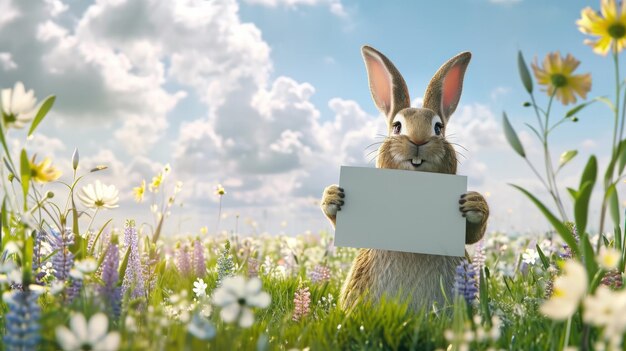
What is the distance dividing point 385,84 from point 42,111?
3294mm

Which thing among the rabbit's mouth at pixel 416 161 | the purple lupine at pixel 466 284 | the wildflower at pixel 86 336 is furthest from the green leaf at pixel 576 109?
the wildflower at pixel 86 336

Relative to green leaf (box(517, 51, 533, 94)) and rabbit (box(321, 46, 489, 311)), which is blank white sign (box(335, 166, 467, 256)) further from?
green leaf (box(517, 51, 533, 94))

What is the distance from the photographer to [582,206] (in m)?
3.18

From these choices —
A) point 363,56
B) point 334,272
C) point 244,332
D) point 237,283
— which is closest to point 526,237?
point 334,272

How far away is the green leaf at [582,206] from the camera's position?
3.09 m

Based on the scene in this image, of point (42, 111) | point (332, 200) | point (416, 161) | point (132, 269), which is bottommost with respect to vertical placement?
point (132, 269)

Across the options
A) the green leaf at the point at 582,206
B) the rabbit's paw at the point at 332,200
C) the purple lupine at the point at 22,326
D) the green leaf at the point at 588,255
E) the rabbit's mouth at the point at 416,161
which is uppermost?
the rabbit's mouth at the point at 416,161

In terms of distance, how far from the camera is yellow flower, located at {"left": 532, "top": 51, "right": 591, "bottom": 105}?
2953 mm

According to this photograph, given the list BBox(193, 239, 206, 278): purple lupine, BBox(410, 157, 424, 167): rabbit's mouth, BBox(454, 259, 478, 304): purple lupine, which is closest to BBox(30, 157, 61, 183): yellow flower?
BBox(454, 259, 478, 304): purple lupine

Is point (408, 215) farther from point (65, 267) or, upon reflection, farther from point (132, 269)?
point (65, 267)

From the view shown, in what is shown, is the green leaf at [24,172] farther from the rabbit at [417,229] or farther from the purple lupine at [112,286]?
the rabbit at [417,229]

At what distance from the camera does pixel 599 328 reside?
10.7 ft

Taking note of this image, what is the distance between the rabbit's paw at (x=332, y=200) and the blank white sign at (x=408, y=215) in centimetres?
15

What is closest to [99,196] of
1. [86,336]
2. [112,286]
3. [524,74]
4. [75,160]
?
[75,160]
